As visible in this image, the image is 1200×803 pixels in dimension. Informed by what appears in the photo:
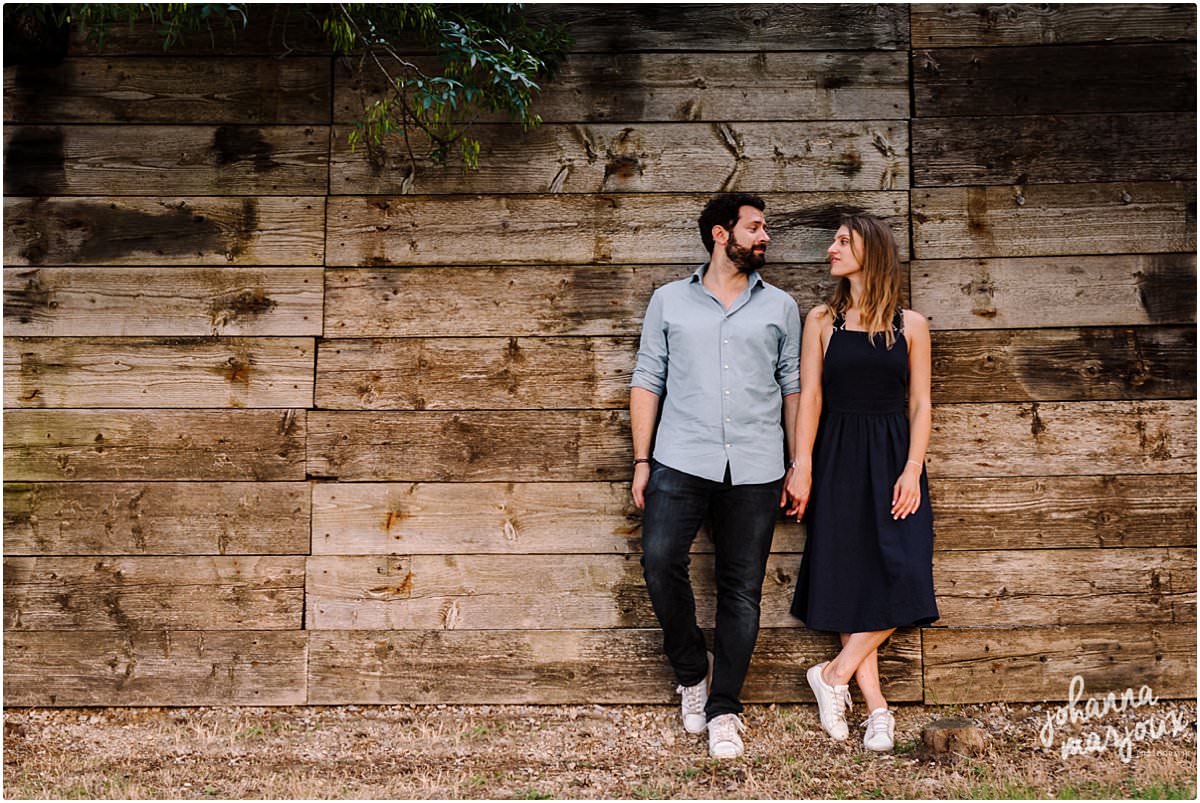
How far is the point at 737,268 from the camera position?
118 inches

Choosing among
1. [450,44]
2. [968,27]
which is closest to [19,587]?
[450,44]

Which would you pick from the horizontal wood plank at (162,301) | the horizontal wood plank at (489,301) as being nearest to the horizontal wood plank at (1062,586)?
the horizontal wood plank at (489,301)

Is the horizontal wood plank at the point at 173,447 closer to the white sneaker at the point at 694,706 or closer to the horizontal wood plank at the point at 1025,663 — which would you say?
the white sneaker at the point at 694,706

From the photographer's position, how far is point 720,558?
3.03m

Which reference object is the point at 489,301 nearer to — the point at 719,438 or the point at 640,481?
the point at 640,481

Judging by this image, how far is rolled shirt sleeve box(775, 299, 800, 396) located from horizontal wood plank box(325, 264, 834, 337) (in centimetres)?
48

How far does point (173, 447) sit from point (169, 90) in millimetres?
1337

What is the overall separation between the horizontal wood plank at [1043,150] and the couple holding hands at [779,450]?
472 mm

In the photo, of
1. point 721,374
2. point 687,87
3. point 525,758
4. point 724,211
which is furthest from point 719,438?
point 687,87

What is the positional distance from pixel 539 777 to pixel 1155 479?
8.01ft

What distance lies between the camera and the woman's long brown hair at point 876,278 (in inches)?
116

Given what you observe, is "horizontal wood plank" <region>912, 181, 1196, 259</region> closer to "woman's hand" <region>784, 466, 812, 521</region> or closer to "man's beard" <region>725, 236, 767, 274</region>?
"man's beard" <region>725, 236, 767, 274</region>

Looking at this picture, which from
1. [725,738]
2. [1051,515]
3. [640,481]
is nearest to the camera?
[725,738]

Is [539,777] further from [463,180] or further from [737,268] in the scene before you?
[463,180]
